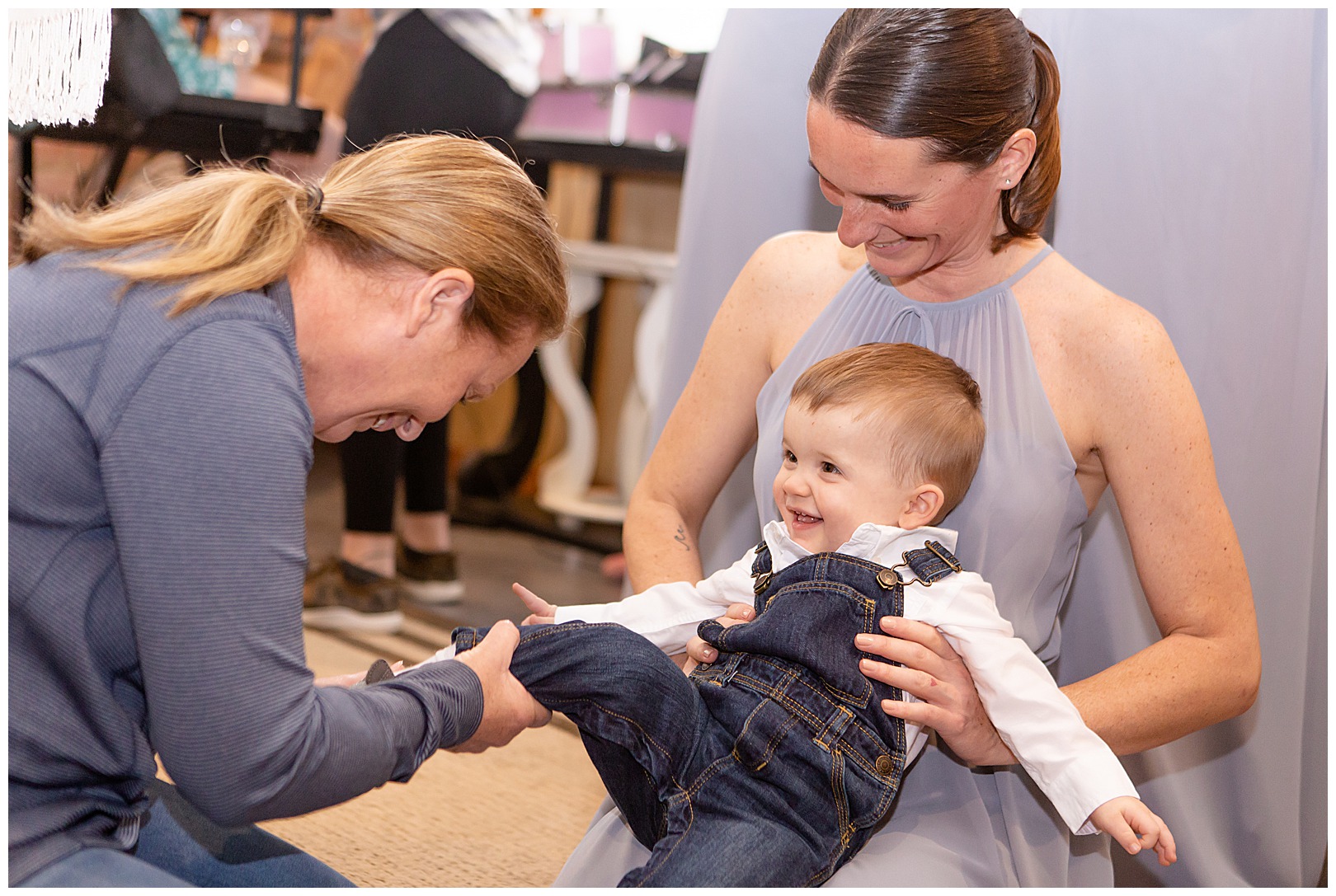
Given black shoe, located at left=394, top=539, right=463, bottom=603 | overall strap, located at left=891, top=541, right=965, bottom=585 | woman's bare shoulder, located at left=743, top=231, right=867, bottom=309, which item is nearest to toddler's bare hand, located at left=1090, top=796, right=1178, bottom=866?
overall strap, located at left=891, top=541, right=965, bottom=585

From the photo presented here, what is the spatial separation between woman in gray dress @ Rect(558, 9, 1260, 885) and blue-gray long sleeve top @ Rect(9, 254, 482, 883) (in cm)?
48

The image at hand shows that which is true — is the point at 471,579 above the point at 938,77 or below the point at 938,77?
below

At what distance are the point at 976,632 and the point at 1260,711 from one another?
69cm

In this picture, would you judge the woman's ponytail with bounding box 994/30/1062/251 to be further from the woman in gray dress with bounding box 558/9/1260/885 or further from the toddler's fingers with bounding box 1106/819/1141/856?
the toddler's fingers with bounding box 1106/819/1141/856

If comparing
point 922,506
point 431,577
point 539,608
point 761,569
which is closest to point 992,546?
point 922,506

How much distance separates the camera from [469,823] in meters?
1.83

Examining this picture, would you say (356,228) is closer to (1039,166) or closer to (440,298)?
(440,298)

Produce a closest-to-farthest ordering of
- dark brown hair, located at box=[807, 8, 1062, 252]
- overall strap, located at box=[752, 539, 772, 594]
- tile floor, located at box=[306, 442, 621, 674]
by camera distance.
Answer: dark brown hair, located at box=[807, 8, 1062, 252] → overall strap, located at box=[752, 539, 772, 594] → tile floor, located at box=[306, 442, 621, 674]

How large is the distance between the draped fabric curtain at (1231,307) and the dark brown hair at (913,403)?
1.35ft

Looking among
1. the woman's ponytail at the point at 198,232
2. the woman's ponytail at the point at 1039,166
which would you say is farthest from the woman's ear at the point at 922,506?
the woman's ponytail at the point at 198,232

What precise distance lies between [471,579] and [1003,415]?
1992 millimetres

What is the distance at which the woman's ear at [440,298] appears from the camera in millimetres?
907

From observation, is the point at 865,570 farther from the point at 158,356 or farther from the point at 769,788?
the point at 158,356

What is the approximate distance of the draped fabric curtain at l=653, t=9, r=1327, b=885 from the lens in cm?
152
